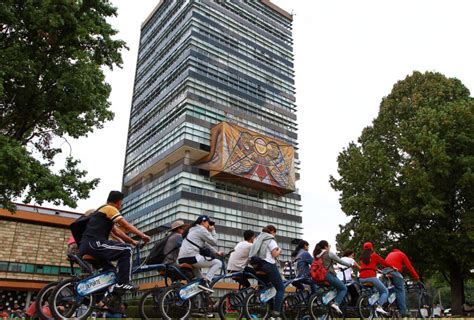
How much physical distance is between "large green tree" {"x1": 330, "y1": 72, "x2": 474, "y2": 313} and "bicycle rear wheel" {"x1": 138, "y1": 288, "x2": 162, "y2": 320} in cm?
1409

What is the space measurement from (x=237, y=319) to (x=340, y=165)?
17108 mm

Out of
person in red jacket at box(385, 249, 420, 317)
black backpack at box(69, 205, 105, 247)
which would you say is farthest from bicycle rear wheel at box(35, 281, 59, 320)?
person in red jacket at box(385, 249, 420, 317)

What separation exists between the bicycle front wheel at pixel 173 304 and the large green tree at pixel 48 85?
6168mm

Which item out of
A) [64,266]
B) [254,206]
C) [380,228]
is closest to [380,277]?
[380,228]

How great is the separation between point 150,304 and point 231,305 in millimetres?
1450

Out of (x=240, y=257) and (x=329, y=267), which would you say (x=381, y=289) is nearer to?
(x=329, y=267)

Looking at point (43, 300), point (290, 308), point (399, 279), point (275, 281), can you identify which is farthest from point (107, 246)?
point (399, 279)

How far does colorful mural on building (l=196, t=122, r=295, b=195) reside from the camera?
62.0 m

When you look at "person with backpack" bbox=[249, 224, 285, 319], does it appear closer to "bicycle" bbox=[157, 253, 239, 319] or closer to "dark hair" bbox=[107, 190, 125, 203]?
"bicycle" bbox=[157, 253, 239, 319]

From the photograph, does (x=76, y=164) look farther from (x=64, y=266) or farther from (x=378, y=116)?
(x=64, y=266)

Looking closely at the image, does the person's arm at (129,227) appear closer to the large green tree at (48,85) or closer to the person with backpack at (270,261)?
the person with backpack at (270,261)

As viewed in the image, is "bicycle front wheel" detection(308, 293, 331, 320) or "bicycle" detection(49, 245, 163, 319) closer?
"bicycle" detection(49, 245, 163, 319)

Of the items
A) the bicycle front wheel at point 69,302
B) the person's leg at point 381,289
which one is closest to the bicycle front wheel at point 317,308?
the person's leg at point 381,289

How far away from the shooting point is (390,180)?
1933 centimetres
